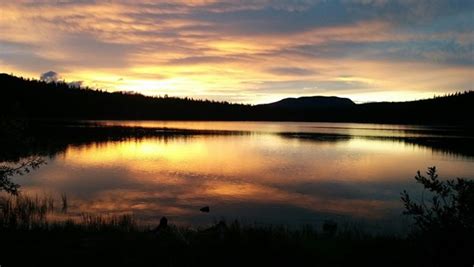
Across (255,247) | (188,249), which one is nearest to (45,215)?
(188,249)

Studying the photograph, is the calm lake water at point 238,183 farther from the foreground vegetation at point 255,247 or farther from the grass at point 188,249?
the foreground vegetation at point 255,247

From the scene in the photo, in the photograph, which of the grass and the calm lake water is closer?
the grass

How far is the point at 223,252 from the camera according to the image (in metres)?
9.43

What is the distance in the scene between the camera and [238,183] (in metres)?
29.0

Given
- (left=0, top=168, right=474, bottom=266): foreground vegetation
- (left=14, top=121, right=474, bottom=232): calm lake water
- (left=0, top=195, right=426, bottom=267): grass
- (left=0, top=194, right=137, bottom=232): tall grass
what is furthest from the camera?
(left=14, top=121, right=474, bottom=232): calm lake water

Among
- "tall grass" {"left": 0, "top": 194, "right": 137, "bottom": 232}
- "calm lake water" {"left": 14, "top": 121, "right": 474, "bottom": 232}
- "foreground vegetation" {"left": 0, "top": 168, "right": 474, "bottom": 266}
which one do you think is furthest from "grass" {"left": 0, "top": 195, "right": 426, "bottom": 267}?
"calm lake water" {"left": 14, "top": 121, "right": 474, "bottom": 232}

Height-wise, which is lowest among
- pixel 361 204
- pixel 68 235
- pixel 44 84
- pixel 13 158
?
pixel 361 204

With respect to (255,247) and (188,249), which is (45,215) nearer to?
(188,249)

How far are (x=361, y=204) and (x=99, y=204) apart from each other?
1376 cm

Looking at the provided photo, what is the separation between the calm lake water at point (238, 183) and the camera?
19859mm

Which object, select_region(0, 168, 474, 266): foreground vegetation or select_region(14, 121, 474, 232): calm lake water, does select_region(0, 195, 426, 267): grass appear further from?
select_region(14, 121, 474, 232): calm lake water

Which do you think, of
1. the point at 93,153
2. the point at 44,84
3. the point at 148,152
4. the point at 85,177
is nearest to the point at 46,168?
the point at 85,177

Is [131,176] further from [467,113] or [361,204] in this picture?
[467,113]

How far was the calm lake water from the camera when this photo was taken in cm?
1986
